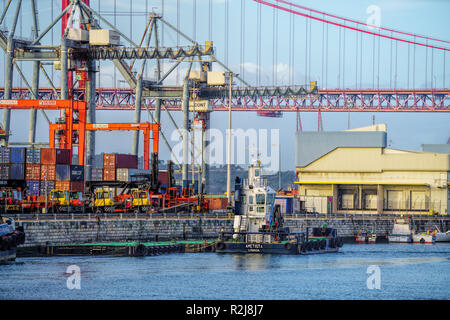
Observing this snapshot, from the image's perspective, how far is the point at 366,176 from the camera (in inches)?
4035

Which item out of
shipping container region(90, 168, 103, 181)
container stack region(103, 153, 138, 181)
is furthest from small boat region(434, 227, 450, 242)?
shipping container region(90, 168, 103, 181)

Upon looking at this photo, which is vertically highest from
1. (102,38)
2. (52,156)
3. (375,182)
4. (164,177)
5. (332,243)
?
(102,38)

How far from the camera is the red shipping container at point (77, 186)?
74750 millimetres

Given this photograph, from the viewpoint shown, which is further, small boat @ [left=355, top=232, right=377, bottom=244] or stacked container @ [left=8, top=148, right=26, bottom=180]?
small boat @ [left=355, top=232, right=377, bottom=244]

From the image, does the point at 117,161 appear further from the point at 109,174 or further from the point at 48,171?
the point at 48,171

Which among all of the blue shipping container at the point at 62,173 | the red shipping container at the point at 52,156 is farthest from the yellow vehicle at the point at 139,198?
the red shipping container at the point at 52,156

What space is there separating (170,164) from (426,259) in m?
29.7

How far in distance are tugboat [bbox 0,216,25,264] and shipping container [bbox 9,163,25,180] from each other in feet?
60.8

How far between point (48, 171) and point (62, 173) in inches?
47.6

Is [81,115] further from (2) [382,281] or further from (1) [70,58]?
(2) [382,281]

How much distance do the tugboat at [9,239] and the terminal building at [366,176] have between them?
4645 centimetres

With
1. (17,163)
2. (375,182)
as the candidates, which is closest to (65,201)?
(17,163)

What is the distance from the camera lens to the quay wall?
196 feet

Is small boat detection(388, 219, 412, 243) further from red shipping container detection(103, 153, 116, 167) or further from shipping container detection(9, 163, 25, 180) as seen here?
shipping container detection(9, 163, 25, 180)
